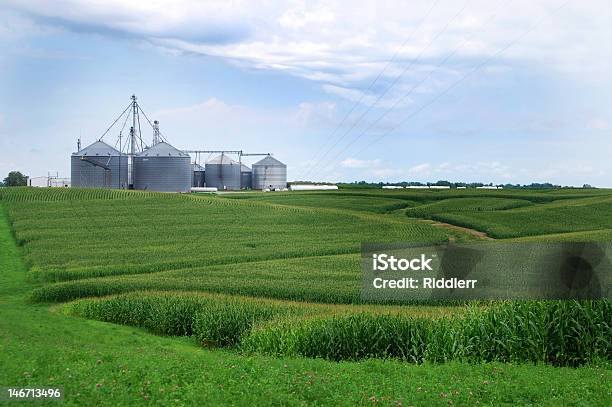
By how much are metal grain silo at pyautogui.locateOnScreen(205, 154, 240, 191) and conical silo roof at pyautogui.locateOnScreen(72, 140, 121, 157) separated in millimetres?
19375

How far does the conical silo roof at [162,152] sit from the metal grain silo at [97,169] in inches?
134

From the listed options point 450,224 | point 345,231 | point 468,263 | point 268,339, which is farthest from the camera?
point 450,224

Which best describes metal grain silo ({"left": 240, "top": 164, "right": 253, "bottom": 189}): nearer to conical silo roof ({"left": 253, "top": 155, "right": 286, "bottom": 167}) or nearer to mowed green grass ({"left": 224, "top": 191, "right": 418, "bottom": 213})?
conical silo roof ({"left": 253, "top": 155, "right": 286, "bottom": 167})

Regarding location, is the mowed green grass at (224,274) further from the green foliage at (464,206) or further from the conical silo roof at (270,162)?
the conical silo roof at (270,162)

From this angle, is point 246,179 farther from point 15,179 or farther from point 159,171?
point 15,179

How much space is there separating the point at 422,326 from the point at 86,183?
79.8 m

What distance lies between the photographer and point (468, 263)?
125ft

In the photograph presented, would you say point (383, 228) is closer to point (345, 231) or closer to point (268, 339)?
point (345, 231)

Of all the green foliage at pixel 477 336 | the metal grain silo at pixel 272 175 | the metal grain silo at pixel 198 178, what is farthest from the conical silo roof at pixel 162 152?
the green foliage at pixel 477 336

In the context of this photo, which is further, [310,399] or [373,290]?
[373,290]

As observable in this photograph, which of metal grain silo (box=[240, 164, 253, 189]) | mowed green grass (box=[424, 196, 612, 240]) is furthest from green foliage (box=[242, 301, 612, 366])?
metal grain silo (box=[240, 164, 253, 189])

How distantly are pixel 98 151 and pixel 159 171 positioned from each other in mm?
8855

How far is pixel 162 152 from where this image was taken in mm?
93562

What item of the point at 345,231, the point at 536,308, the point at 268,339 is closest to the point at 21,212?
the point at 345,231
